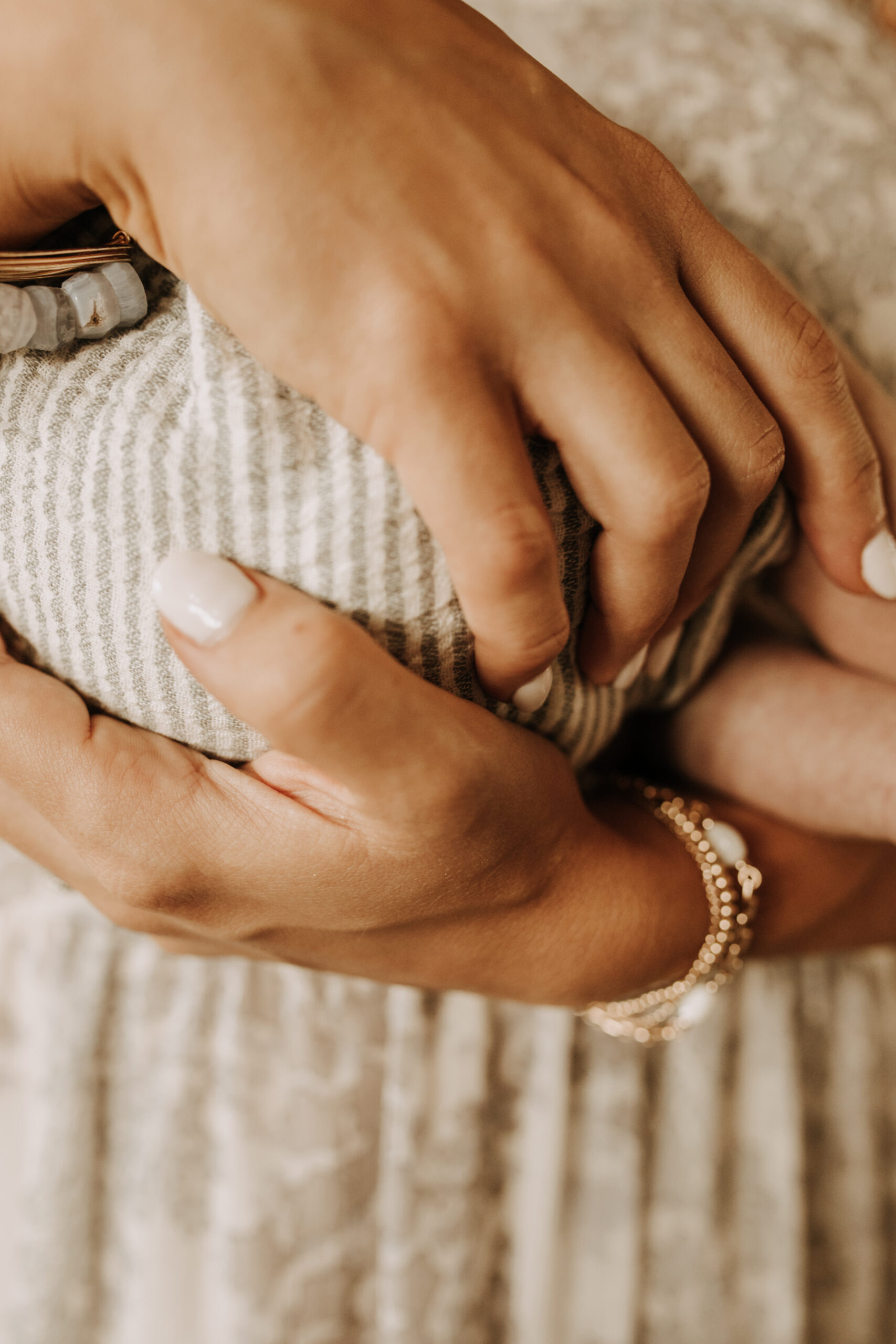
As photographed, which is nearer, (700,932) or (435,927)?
(435,927)

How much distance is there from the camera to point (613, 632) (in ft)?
1.82

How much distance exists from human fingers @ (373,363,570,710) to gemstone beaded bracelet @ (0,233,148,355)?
0.66ft

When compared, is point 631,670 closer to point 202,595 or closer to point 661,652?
point 661,652

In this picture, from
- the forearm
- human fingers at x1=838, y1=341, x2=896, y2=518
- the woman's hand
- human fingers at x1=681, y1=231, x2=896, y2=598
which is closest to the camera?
the woman's hand

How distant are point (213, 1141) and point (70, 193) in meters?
0.70

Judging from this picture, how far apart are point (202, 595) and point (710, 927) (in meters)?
0.49

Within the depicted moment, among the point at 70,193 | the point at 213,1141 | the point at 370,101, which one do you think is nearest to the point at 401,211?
the point at 370,101

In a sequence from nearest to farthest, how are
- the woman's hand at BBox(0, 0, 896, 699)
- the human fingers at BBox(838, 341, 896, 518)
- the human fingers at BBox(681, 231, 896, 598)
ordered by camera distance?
the woman's hand at BBox(0, 0, 896, 699), the human fingers at BBox(681, 231, 896, 598), the human fingers at BBox(838, 341, 896, 518)

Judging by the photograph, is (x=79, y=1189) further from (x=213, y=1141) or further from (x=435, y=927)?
(x=435, y=927)

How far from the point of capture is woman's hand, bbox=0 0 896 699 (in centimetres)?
42

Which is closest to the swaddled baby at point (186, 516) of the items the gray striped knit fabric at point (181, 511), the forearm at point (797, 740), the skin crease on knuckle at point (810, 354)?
the gray striped knit fabric at point (181, 511)

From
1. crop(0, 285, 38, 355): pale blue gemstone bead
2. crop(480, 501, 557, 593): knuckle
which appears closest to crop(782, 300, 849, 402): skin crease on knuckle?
crop(480, 501, 557, 593): knuckle

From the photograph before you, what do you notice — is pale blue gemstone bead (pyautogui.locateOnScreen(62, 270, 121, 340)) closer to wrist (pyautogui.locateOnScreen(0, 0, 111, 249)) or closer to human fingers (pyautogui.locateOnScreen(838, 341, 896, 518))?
wrist (pyautogui.locateOnScreen(0, 0, 111, 249))

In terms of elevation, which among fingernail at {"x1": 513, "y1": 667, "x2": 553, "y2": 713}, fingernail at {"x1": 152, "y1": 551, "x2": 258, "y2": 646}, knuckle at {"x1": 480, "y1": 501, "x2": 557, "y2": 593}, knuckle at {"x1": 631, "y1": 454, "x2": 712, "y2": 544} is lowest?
fingernail at {"x1": 152, "y1": 551, "x2": 258, "y2": 646}
